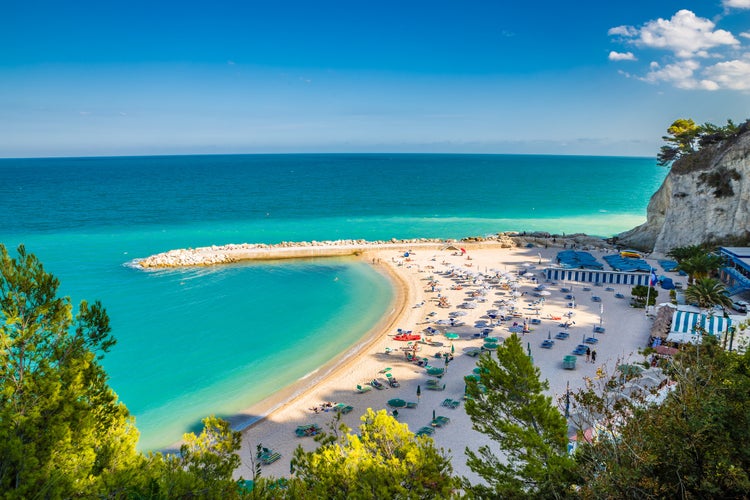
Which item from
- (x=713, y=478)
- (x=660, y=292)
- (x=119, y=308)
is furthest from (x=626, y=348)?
(x=119, y=308)

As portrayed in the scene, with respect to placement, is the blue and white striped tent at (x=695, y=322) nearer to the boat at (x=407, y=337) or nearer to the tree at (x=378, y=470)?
the boat at (x=407, y=337)

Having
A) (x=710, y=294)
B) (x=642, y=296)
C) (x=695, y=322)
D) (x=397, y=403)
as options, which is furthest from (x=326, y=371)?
(x=642, y=296)

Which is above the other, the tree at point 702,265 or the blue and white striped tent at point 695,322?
the tree at point 702,265

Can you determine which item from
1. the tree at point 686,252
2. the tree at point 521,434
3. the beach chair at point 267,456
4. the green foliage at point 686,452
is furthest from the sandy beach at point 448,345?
the tree at point 686,252

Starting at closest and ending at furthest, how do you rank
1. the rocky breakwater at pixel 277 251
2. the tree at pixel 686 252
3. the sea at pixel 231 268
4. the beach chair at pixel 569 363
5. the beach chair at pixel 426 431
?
the beach chair at pixel 426 431
the beach chair at pixel 569 363
the sea at pixel 231 268
the tree at pixel 686 252
the rocky breakwater at pixel 277 251

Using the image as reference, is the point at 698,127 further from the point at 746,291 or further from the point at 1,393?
the point at 1,393

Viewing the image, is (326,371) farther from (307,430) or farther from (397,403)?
(307,430)
